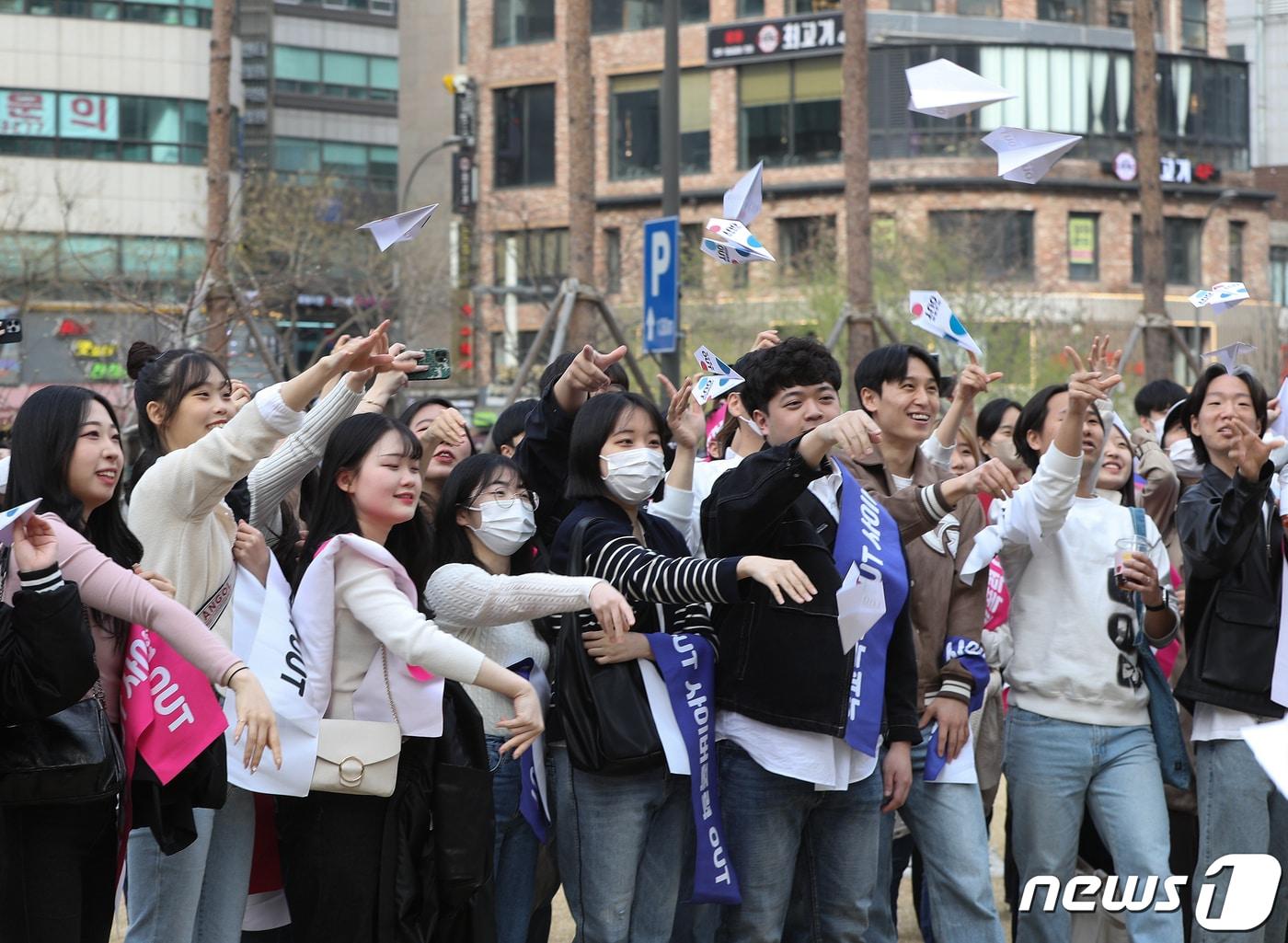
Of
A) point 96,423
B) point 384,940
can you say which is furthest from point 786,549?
point 96,423

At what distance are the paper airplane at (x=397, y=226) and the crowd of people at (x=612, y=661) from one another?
490 millimetres

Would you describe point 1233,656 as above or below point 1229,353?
below

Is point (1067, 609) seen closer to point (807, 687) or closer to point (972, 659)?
point (972, 659)

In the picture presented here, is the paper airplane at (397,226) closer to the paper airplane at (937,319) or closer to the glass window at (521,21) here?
the paper airplane at (937,319)

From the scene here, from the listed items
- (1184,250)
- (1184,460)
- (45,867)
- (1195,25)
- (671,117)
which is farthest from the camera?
(1195,25)

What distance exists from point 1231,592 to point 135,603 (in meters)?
3.68

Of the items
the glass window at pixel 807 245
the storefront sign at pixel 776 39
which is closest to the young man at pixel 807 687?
the glass window at pixel 807 245

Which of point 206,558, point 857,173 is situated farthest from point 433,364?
point 857,173

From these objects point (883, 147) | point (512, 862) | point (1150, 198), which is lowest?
point (512, 862)

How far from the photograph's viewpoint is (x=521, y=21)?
50562 millimetres

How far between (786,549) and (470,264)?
43.8m

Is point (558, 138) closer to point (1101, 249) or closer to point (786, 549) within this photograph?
point (1101, 249)

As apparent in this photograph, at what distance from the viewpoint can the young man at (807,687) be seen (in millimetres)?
4887

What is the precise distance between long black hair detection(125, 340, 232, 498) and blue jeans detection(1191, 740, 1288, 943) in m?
3.56
